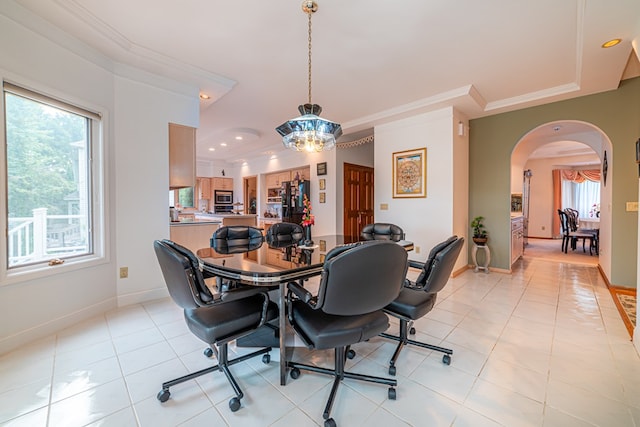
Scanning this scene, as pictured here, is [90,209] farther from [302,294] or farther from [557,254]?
[557,254]

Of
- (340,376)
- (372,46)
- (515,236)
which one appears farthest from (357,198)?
(340,376)

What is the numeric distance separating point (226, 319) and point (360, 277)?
82 centimetres

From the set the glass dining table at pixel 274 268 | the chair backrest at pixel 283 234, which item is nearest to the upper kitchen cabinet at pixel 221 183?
the chair backrest at pixel 283 234

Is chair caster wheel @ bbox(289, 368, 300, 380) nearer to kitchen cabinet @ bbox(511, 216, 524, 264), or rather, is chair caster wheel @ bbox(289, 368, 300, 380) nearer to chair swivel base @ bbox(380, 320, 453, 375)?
chair swivel base @ bbox(380, 320, 453, 375)

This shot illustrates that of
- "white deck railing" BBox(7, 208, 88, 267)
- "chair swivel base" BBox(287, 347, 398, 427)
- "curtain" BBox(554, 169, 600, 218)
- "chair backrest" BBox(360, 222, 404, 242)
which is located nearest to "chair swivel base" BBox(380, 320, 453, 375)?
"chair swivel base" BBox(287, 347, 398, 427)

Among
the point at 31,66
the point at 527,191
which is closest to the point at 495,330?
the point at 31,66

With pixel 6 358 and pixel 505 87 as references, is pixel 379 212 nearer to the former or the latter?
pixel 505 87

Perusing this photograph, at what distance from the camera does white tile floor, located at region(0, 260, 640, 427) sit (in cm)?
143

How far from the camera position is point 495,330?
95.2 inches

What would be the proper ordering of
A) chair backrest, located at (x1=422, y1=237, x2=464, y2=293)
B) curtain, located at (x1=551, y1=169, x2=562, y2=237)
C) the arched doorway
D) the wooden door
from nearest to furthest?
chair backrest, located at (x1=422, y1=237, x2=464, y2=293) → the arched doorway → the wooden door → curtain, located at (x1=551, y1=169, x2=562, y2=237)

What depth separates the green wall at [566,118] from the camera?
344 cm

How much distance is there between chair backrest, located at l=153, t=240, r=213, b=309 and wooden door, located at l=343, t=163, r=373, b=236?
461cm

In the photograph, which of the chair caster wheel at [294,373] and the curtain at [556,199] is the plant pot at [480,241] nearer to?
the chair caster wheel at [294,373]

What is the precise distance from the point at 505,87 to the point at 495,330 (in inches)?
124
